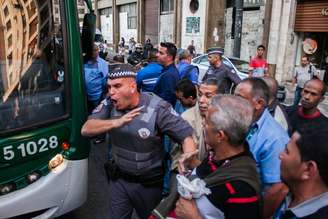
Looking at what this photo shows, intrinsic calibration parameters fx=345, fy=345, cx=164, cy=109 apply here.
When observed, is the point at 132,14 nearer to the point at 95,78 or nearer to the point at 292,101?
the point at 292,101

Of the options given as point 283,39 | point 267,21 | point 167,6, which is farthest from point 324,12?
point 167,6

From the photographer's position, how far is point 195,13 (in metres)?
18.6

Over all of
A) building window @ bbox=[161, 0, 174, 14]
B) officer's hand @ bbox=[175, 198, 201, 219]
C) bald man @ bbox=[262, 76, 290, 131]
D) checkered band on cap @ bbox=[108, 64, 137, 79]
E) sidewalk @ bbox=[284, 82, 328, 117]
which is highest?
building window @ bbox=[161, 0, 174, 14]

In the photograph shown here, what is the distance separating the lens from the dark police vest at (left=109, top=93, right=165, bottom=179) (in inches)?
103

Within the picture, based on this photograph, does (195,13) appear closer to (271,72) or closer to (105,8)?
(271,72)

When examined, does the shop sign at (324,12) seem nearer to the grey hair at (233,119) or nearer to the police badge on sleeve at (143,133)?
the police badge on sleeve at (143,133)

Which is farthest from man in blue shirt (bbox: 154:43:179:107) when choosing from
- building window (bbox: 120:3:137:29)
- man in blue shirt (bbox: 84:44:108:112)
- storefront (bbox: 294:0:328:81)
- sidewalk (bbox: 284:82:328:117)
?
building window (bbox: 120:3:137:29)

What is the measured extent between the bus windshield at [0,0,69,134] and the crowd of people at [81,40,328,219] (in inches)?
22.0

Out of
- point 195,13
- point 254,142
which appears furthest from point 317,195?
point 195,13

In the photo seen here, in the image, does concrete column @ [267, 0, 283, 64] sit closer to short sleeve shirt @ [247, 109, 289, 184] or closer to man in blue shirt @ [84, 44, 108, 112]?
man in blue shirt @ [84, 44, 108, 112]

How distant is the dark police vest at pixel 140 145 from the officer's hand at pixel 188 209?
0.88 metres

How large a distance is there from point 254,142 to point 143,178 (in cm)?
95

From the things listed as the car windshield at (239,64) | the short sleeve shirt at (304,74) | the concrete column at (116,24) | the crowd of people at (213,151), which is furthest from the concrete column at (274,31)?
the concrete column at (116,24)

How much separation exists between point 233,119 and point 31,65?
80.6 inches
